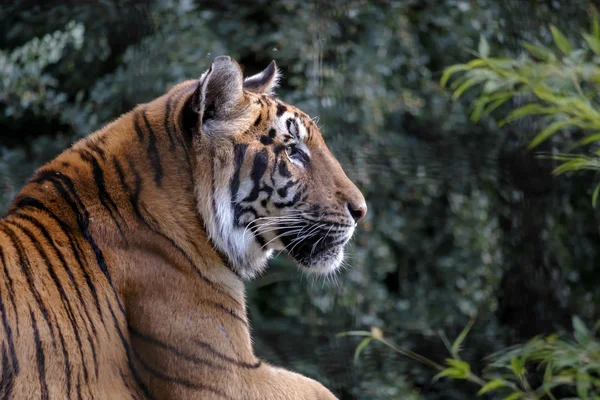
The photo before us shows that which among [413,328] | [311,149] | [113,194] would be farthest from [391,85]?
[113,194]

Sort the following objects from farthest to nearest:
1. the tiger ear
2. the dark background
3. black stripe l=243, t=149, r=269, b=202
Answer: the dark background < black stripe l=243, t=149, r=269, b=202 < the tiger ear

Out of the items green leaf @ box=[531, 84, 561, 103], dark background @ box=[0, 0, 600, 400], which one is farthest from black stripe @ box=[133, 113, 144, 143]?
dark background @ box=[0, 0, 600, 400]

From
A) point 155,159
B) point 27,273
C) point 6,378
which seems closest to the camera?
point 6,378

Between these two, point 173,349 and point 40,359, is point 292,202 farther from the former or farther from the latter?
point 40,359

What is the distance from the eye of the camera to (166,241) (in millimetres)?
1726

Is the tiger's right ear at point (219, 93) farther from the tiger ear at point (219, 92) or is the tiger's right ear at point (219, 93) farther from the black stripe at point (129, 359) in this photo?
the black stripe at point (129, 359)

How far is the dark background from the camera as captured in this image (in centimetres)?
355

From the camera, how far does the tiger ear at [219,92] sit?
1736 millimetres

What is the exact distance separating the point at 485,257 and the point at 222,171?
2426 mm

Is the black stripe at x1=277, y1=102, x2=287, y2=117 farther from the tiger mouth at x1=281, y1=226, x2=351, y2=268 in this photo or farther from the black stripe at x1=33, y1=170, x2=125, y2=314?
the black stripe at x1=33, y1=170, x2=125, y2=314

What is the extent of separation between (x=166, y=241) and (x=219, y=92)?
1.15 ft

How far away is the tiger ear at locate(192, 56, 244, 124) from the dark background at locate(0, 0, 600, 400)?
5.33 ft

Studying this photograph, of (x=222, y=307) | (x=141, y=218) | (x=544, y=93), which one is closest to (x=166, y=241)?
(x=141, y=218)

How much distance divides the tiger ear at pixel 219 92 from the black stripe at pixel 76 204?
0.32m
